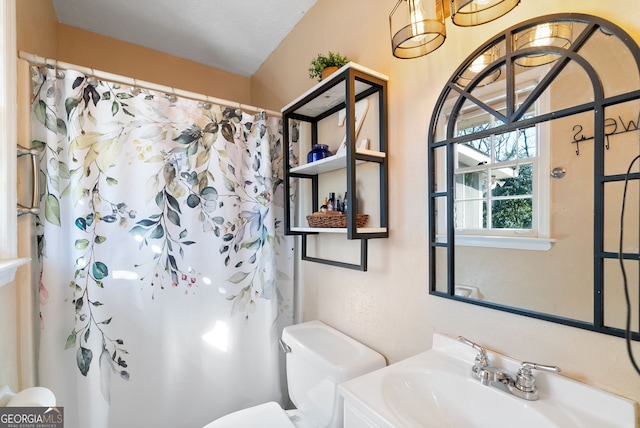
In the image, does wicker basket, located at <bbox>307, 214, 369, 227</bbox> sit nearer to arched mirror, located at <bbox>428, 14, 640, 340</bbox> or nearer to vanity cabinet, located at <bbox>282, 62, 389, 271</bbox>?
vanity cabinet, located at <bbox>282, 62, 389, 271</bbox>

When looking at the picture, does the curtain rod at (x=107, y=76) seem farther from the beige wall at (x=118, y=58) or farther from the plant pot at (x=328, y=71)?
the plant pot at (x=328, y=71)

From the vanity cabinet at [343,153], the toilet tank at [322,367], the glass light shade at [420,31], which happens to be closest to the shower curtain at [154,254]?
the vanity cabinet at [343,153]

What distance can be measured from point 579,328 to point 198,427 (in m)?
1.70

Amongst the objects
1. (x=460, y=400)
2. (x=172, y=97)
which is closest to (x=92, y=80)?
(x=172, y=97)

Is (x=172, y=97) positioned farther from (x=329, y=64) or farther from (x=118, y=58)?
(x=118, y=58)

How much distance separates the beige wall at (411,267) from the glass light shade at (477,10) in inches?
3.7

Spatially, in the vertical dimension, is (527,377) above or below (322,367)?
above

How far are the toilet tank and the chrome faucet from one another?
43 cm

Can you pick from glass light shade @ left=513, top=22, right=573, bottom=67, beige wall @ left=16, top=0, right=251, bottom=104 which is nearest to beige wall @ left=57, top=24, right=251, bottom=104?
beige wall @ left=16, top=0, right=251, bottom=104

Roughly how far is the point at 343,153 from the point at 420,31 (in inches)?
20.6

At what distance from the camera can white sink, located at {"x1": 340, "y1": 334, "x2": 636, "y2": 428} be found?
0.70 meters

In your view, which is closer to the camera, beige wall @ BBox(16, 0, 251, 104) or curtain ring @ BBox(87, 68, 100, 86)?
curtain ring @ BBox(87, 68, 100, 86)

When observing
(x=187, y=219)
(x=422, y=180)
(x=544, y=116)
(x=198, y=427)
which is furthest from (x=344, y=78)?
(x=198, y=427)

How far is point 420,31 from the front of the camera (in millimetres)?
916
